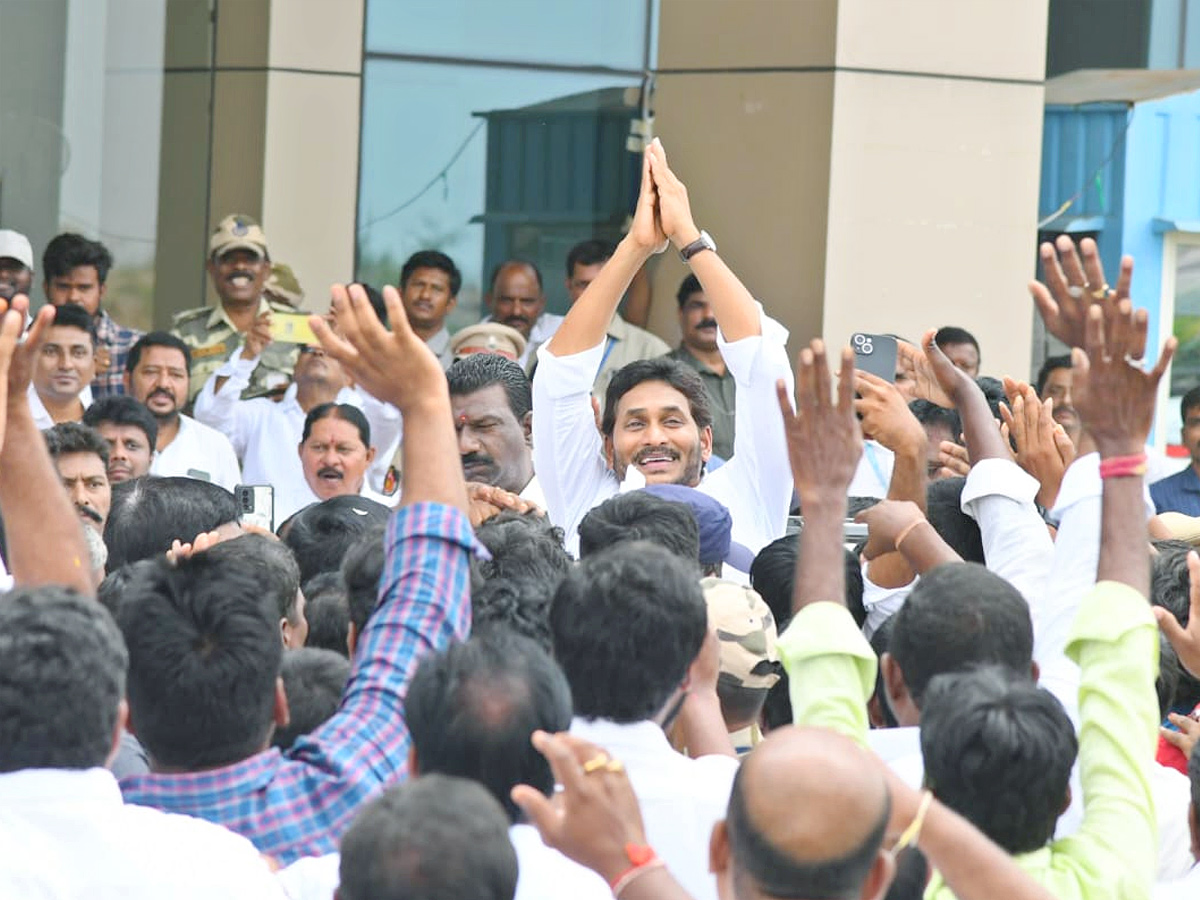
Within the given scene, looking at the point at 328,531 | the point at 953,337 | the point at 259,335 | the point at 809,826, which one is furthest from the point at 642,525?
the point at 953,337

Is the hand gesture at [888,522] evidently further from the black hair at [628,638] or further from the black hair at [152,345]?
the black hair at [152,345]

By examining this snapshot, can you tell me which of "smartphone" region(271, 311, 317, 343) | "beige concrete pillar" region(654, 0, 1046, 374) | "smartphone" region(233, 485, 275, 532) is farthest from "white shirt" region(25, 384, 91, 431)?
"beige concrete pillar" region(654, 0, 1046, 374)

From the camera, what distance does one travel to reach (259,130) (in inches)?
389

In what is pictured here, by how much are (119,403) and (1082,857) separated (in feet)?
15.3

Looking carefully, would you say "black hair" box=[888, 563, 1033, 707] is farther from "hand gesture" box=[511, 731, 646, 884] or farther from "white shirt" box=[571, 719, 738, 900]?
"hand gesture" box=[511, 731, 646, 884]

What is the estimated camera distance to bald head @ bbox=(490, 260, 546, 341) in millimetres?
8961

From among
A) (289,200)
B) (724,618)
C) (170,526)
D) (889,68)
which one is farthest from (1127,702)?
(289,200)

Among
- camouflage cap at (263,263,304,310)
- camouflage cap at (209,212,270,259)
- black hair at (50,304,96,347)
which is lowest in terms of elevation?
black hair at (50,304,96,347)

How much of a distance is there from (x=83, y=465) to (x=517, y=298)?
138 inches

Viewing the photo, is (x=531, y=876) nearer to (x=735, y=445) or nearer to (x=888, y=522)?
(x=888, y=522)

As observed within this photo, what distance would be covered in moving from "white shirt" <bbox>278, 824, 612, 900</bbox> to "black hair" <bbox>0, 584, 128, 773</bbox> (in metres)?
0.30

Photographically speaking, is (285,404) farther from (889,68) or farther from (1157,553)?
(1157,553)

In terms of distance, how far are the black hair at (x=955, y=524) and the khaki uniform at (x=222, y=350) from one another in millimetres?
3739

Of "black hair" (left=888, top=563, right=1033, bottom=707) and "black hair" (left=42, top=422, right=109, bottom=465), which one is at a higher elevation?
"black hair" (left=42, top=422, right=109, bottom=465)
